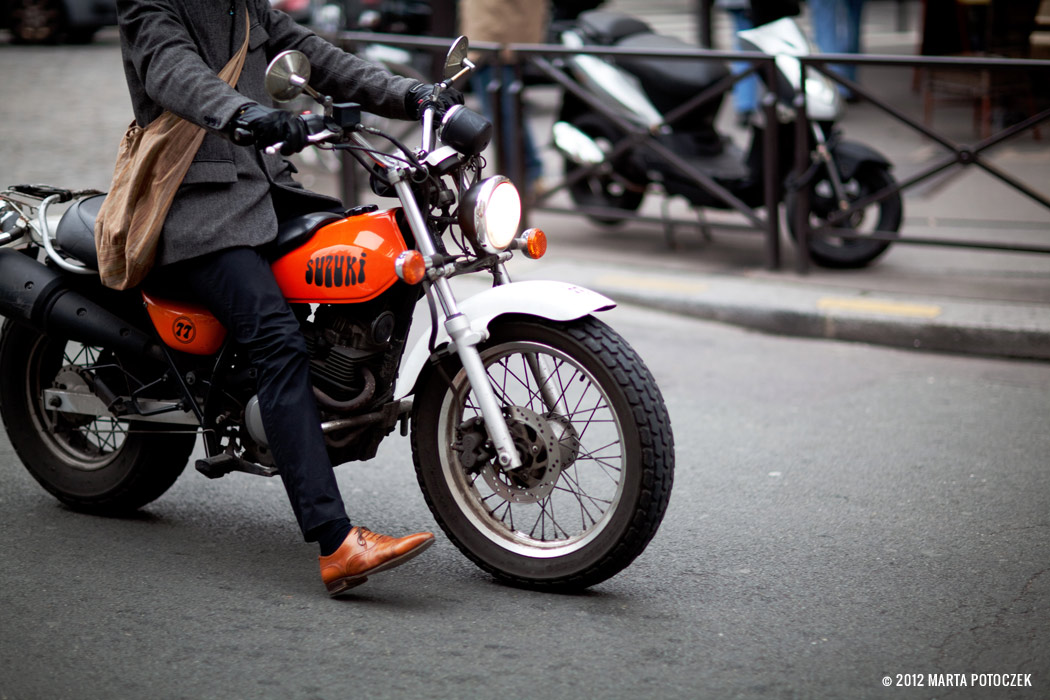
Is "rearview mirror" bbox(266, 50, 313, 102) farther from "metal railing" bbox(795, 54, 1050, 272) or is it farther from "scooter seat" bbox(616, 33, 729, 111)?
"scooter seat" bbox(616, 33, 729, 111)

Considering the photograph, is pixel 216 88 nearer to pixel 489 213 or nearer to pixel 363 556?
pixel 489 213

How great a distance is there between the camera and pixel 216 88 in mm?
3121

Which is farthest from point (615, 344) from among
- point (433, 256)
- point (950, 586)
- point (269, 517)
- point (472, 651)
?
point (269, 517)

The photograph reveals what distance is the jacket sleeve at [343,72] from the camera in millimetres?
3639

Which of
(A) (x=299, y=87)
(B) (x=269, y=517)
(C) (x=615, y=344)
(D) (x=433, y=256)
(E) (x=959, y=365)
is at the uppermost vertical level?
(A) (x=299, y=87)

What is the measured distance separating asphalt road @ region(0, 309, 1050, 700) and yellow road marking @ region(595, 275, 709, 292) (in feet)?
6.97

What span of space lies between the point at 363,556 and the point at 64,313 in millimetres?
1227

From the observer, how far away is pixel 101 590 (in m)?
3.43

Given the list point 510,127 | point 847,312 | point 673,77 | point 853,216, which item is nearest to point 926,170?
point 853,216

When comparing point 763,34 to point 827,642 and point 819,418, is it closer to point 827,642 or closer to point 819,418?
point 819,418

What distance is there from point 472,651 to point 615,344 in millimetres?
867

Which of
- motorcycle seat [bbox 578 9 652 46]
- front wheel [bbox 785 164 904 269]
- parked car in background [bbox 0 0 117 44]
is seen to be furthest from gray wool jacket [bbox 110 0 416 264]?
parked car in background [bbox 0 0 117 44]

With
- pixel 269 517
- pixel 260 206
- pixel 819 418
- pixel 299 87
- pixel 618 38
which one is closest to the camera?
pixel 299 87

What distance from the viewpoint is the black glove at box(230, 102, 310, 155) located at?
2992 millimetres
